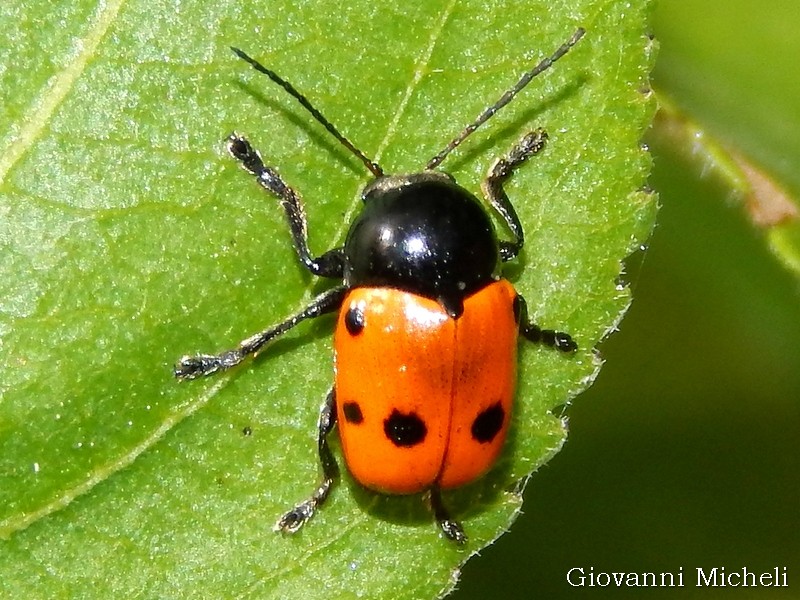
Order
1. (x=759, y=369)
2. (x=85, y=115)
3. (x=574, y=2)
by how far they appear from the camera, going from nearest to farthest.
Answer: (x=85, y=115) → (x=574, y=2) → (x=759, y=369)

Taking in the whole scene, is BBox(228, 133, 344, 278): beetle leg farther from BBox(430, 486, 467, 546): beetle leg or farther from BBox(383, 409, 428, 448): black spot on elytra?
BBox(430, 486, 467, 546): beetle leg

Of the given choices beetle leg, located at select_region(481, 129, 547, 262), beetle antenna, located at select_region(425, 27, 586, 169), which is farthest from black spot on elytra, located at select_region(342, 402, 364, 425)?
beetle antenna, located at select_region(425, 27, 586, 169)

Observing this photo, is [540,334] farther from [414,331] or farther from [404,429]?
[404,429]

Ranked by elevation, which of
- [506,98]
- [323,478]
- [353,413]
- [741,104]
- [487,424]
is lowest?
[323,478]

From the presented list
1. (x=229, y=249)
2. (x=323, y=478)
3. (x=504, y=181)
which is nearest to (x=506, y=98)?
(x=504, y=181)

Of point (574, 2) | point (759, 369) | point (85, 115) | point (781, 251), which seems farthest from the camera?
point (759, 369)

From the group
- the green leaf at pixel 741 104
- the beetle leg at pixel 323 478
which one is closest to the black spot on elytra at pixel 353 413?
the beetle leg at pixel 323 478

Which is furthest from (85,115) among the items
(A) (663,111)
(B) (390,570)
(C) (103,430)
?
(A) (663,111)

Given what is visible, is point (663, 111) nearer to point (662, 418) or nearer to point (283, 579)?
point (662, 418)
